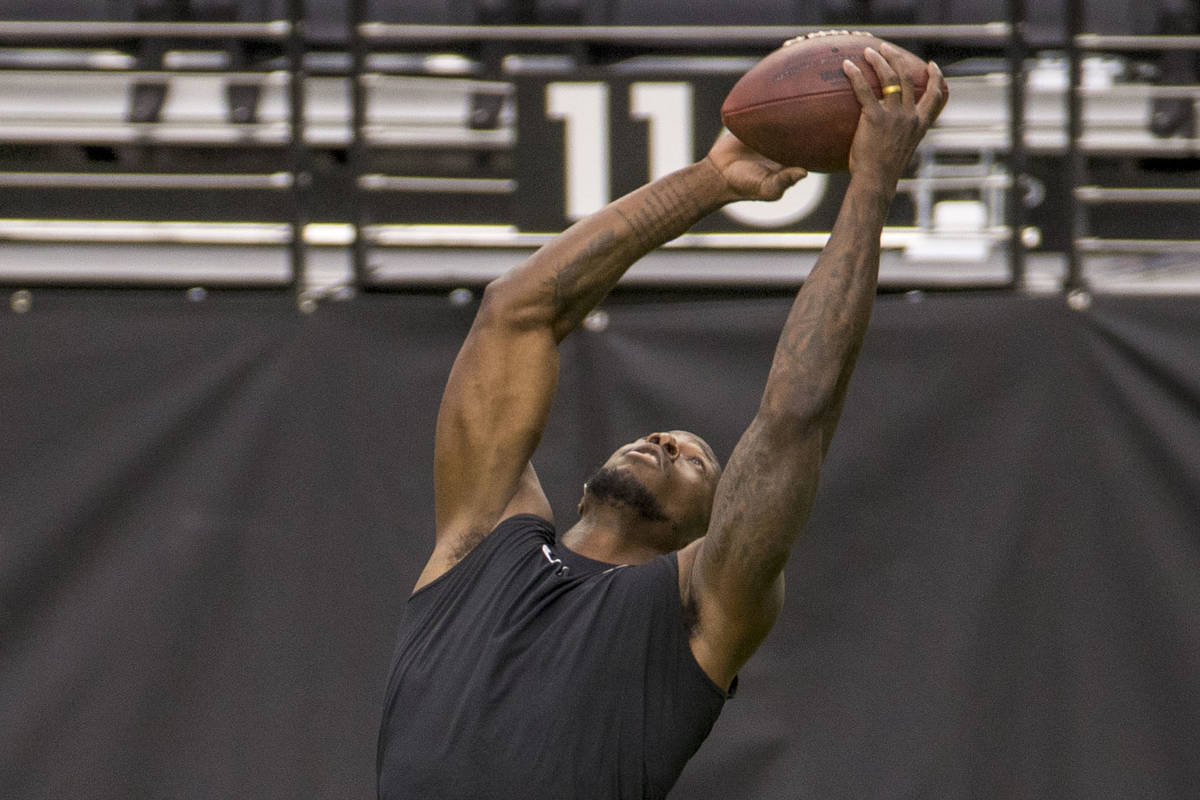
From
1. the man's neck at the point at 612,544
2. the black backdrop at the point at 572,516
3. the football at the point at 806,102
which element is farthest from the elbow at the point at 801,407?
the black backdrop at the point at 572,516

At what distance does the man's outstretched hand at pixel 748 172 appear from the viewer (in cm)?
242

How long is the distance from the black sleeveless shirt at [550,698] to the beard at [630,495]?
0.88ft

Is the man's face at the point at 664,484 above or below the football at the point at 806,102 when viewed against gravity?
below

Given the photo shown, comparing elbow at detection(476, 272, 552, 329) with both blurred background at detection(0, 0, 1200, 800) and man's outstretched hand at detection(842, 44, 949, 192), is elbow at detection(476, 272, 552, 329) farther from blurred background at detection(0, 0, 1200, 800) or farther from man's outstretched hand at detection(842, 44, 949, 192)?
blurred background at detection(0, 0, 1200, 800)

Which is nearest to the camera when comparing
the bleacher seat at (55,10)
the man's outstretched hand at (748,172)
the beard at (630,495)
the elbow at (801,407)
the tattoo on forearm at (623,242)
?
the elbow at (801,407)

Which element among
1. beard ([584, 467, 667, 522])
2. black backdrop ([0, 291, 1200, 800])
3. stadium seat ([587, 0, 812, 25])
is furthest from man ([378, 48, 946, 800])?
A: stadium seat ([587, 0, 812, 25])

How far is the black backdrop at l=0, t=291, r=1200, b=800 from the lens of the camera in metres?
3.30

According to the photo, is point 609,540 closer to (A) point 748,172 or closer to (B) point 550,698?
(B) point 550,698

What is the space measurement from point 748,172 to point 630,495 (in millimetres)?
619

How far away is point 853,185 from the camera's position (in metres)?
2.05

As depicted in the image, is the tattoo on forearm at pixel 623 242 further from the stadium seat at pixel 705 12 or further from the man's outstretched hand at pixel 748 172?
the stadium seat at pixel 705 12

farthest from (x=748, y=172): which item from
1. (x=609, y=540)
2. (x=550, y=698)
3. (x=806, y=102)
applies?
(x=550, y=698)

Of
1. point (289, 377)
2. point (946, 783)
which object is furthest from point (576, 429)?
point (946, 783)

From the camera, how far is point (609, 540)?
2662mm
